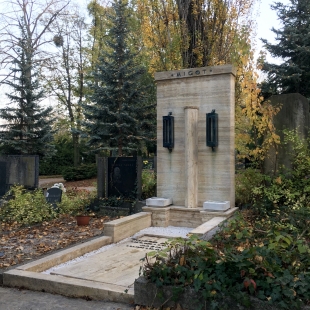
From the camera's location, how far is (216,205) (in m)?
7.24

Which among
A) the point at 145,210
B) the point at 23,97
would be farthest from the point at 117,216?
the point at 23,97

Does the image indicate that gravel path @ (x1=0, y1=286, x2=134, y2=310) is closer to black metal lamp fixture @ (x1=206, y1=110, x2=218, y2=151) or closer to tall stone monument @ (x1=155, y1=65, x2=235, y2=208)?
tall stone monument @ (x1=155, y1=65, x2=235, y2=208)

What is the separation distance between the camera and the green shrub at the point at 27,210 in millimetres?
8804

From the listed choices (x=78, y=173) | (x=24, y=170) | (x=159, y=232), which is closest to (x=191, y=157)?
(x=159, y=232)

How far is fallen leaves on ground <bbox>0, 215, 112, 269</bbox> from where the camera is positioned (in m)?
6.00

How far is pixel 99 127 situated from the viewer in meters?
18.7

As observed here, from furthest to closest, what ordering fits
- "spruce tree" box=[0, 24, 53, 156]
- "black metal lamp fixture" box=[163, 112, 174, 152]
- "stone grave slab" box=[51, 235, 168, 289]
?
"spruce tree" box=[0, 24, 53, 156] < "black metal lamp fixture" box=[163, 112, 174, 152] < "stone grave slab" box=[51, 235, 168, 289]

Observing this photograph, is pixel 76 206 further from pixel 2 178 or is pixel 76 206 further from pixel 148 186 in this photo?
pixel 2 178

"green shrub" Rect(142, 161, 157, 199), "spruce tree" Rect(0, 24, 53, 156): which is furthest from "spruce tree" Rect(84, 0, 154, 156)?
"green shrub" Rect(142, 161, 157, 199)

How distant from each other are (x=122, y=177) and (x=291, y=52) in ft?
44.9

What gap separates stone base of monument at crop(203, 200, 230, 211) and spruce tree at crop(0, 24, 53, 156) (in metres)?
15.8

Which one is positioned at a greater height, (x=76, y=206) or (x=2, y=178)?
(x=2, y=178)

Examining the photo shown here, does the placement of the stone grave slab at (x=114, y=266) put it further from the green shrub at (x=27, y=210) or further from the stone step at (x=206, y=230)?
the green shrub at (x=27, y=210)

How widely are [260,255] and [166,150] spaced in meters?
4.81
